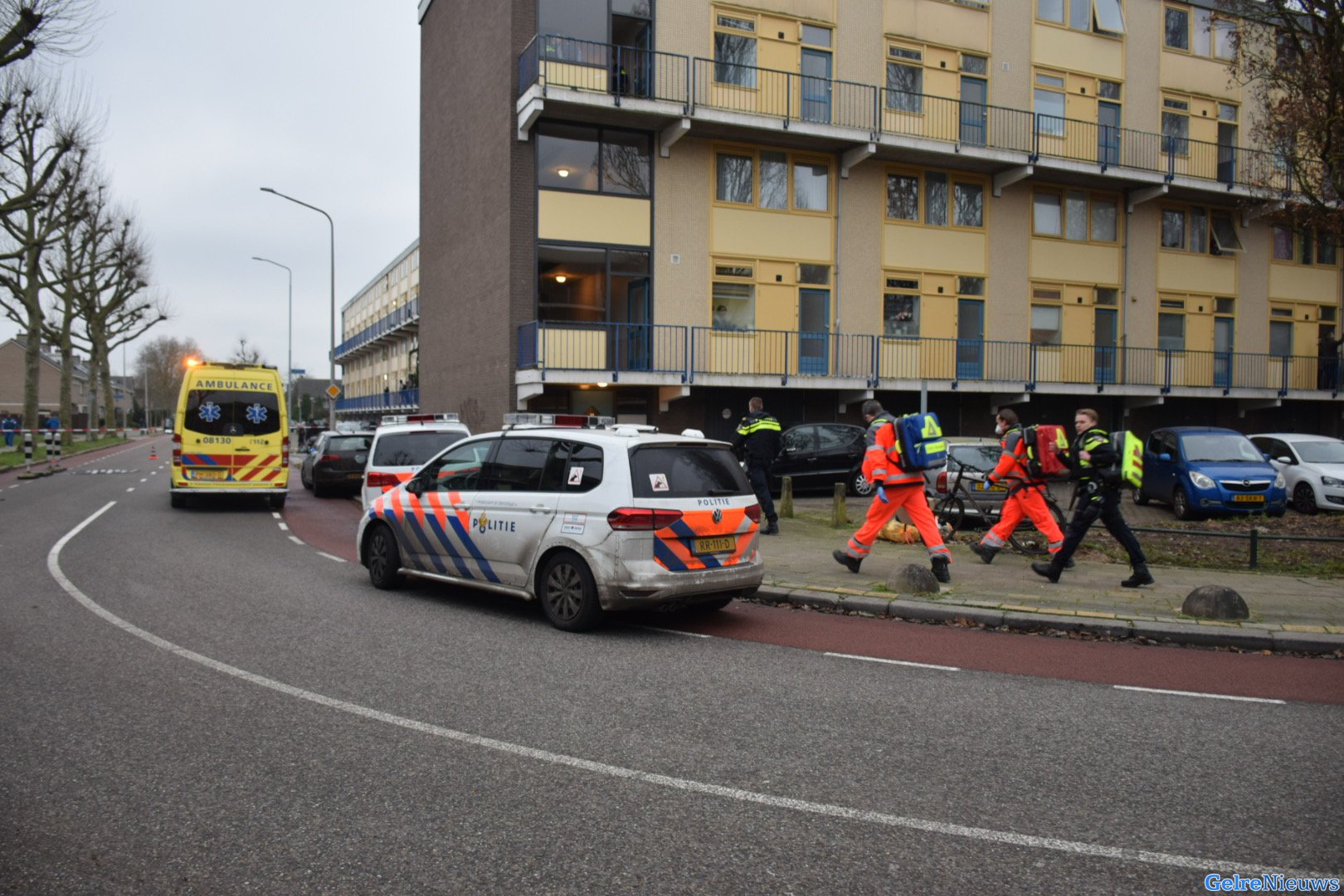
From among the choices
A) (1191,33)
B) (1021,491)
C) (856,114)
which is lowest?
(1021,491)

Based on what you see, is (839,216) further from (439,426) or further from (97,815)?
(97,815)

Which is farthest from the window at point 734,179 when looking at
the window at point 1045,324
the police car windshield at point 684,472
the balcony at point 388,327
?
the balcony at point 388,327

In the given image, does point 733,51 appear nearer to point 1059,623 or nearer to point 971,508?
point 971,508

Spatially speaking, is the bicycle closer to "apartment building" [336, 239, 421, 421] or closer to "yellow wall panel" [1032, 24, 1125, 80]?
"yellow wall panel" [1032, 24, 1125, 80]

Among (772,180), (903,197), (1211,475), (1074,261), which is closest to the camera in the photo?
(1211,475)

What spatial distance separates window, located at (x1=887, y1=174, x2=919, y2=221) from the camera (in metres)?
23.3

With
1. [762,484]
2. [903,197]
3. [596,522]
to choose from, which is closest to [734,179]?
[903,197]

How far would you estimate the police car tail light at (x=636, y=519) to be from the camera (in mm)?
7469

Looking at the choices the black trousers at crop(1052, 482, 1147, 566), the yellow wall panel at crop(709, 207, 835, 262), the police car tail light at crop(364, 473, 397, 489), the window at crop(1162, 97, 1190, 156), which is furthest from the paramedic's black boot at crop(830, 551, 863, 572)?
the window at crop(1162, 97, 1190, 156)

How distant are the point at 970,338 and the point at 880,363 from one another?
9.30ft

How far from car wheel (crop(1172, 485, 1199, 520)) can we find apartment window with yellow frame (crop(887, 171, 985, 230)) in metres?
9.73

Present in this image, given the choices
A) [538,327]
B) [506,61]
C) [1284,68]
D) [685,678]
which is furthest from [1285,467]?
[506,61]

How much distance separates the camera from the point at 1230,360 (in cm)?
2650

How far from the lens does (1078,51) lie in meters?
25.1
